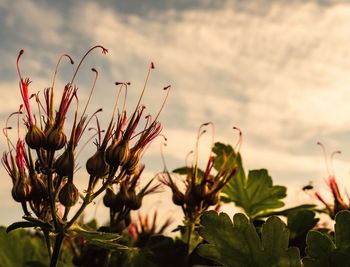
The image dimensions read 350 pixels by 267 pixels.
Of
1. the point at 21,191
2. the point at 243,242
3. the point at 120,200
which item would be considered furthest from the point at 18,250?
the point at 243,242

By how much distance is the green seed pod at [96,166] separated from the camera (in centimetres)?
243

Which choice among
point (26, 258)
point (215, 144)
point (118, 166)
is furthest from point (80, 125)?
point (215, 144)

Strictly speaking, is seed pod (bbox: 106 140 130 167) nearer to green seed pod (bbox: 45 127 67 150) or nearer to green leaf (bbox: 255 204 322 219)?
green seed pod (bbox: 45 127 67 150)

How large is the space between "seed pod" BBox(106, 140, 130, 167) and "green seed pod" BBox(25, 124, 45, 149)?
0.92 ft

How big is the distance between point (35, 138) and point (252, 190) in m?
1.98

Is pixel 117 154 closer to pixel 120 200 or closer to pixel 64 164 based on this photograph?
pixel 64 164

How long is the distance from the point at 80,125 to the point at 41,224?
1.54 feet

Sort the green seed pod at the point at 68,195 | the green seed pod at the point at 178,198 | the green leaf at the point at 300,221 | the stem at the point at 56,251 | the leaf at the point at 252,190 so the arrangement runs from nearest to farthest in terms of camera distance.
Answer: the stem at the point at 56,251, the green seed pod at the point at 68,195, the green leaf at the point at 300,221, the green seed pod at the point at 178,198, the leaf at the point at 252,190

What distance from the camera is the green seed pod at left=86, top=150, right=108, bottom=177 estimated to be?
2428 mm

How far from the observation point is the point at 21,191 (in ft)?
8.16

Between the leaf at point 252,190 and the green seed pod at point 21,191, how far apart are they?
5.47 feet

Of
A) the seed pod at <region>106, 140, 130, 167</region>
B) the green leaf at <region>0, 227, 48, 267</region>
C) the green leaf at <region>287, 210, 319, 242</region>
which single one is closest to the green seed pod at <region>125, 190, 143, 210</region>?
the seed pod at <region>106, 140, 130, 167</region>

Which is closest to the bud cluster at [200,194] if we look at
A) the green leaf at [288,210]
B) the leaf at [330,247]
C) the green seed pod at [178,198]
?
the green seed pod at [178,198]

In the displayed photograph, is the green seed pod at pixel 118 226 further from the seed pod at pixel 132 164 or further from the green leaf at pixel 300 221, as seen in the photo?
the green leaf at pixel 300 221
